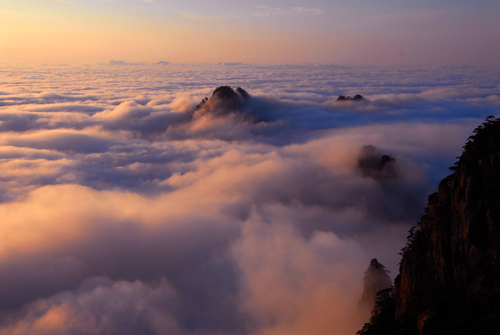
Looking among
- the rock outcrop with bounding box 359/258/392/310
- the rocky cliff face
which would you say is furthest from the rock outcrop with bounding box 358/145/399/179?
the rocky cliff face

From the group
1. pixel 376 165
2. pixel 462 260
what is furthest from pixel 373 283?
pixel 376 165

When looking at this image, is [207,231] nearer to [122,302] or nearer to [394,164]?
[122,302]

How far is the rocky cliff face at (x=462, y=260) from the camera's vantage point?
17.6 meters

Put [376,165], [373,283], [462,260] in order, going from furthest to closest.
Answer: [376,165] → [373,283] → [462,260]

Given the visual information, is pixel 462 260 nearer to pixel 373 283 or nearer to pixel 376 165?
pixel 373 283

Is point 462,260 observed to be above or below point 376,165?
above

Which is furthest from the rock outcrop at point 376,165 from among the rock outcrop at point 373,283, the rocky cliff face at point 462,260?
the rocky cliff face at point 462,260

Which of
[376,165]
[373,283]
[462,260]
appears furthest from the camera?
[376,165]

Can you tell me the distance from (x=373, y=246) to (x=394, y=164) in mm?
49210

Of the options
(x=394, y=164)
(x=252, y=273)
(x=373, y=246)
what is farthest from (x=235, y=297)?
(x=394, y=164)

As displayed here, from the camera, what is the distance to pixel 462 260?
Answer: 20.0 metres

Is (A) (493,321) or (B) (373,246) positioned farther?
(B) (373,246)

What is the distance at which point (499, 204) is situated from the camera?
19.1 meters

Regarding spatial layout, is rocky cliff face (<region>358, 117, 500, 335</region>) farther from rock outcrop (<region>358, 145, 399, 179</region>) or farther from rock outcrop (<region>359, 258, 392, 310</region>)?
rock outcrop (<region>358, 145, 399, 179</region>)
